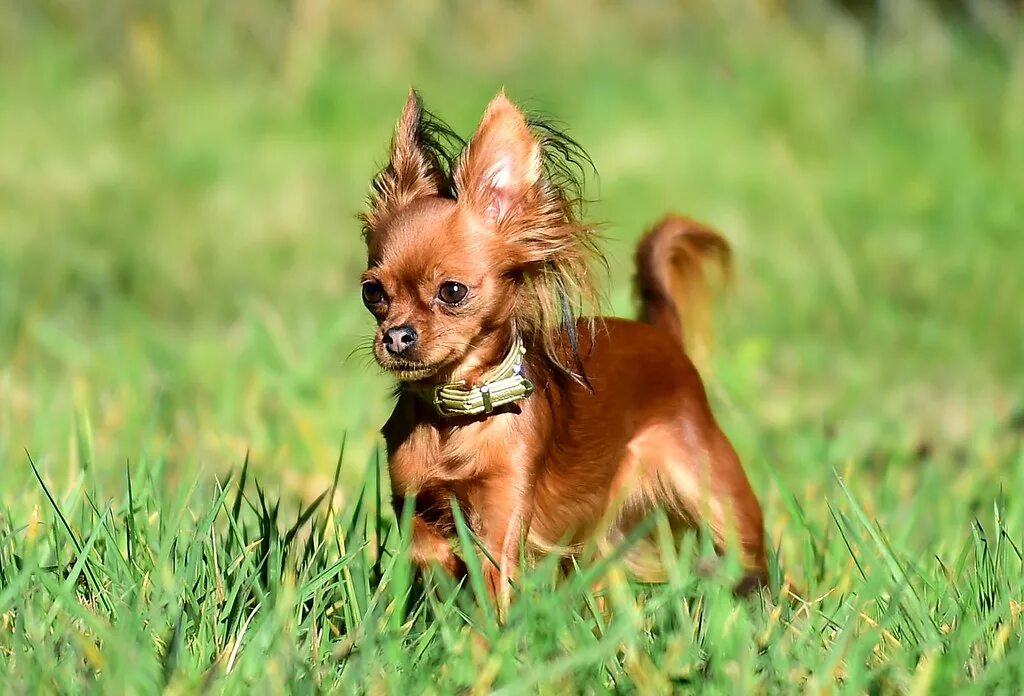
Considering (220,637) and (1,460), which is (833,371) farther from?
(220,637)

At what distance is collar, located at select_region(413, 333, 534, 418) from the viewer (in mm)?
2736

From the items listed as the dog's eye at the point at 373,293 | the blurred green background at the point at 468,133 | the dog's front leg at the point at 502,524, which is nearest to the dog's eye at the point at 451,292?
the dog's eye at the point at 373,293

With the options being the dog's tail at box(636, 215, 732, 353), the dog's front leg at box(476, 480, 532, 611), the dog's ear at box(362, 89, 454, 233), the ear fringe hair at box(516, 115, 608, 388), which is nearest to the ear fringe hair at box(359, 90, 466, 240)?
the dog's ear at box(362, 89, 454, 233)

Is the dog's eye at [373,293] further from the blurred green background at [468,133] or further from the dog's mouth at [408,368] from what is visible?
the blurred green background at [468,133]

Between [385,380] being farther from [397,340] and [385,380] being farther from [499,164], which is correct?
[397,340]

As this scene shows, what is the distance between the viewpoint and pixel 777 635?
2.46 m

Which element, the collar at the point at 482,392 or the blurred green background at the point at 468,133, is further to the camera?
the blurred green background at the point at 468,133

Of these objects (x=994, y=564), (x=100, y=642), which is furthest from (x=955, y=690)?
(x=100, y=642)

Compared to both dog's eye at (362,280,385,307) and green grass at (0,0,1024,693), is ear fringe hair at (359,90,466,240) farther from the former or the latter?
green grass at (0,0,1024,693)

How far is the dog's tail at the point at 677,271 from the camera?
11.8 feet

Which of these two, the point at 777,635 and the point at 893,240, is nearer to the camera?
the point at 777,635

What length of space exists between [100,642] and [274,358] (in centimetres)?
239

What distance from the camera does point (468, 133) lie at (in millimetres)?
7469

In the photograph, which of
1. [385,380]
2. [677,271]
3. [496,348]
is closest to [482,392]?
[496,348]
